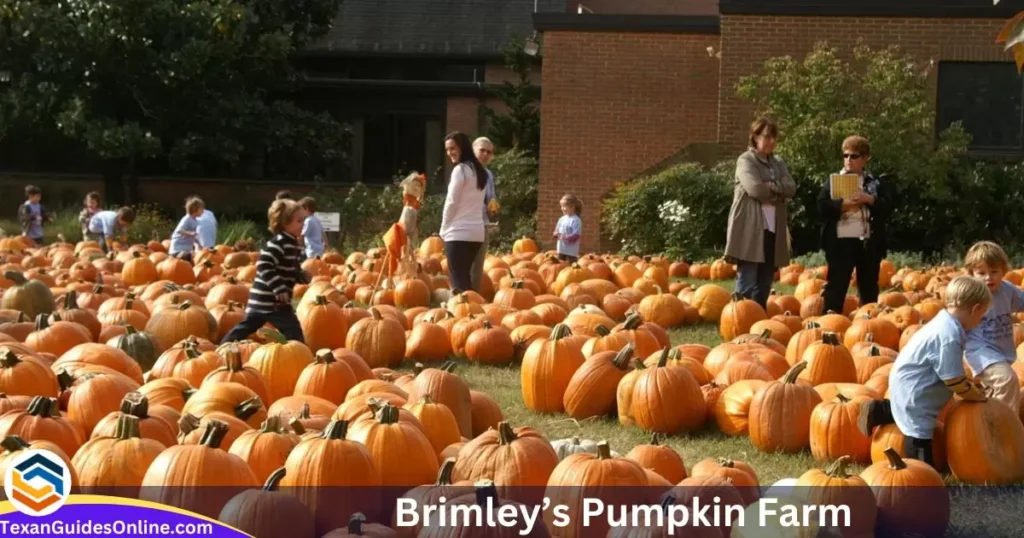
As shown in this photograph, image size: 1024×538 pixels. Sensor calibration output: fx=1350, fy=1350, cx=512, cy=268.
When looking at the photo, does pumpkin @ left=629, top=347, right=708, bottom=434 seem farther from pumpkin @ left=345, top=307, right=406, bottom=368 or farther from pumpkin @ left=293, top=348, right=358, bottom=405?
pumpkin @ left=345, top=307, right=406, bottom=368

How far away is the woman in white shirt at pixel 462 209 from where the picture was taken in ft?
35.0

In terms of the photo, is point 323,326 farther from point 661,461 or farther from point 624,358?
point 661,461

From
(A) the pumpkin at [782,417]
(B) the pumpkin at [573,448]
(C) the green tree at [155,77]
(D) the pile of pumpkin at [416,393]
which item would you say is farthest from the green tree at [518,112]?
(B) the pumpkin at [573,448]

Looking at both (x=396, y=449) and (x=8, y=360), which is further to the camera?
(x=8, y=360)

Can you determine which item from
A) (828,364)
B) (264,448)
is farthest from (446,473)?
(828,364)

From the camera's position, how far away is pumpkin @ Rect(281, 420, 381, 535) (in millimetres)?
4668

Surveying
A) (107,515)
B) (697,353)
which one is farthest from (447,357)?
(107,515)

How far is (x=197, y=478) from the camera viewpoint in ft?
15.1

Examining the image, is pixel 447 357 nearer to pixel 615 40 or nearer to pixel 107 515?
pixel 107 515

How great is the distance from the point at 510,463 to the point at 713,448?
6.40 ft

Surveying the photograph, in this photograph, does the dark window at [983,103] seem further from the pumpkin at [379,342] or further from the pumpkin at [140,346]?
the pumpkin at [140,346]

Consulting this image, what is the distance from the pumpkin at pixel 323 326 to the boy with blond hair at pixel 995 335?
4315mm

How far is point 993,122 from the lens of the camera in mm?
20469

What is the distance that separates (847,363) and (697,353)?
93 cm
